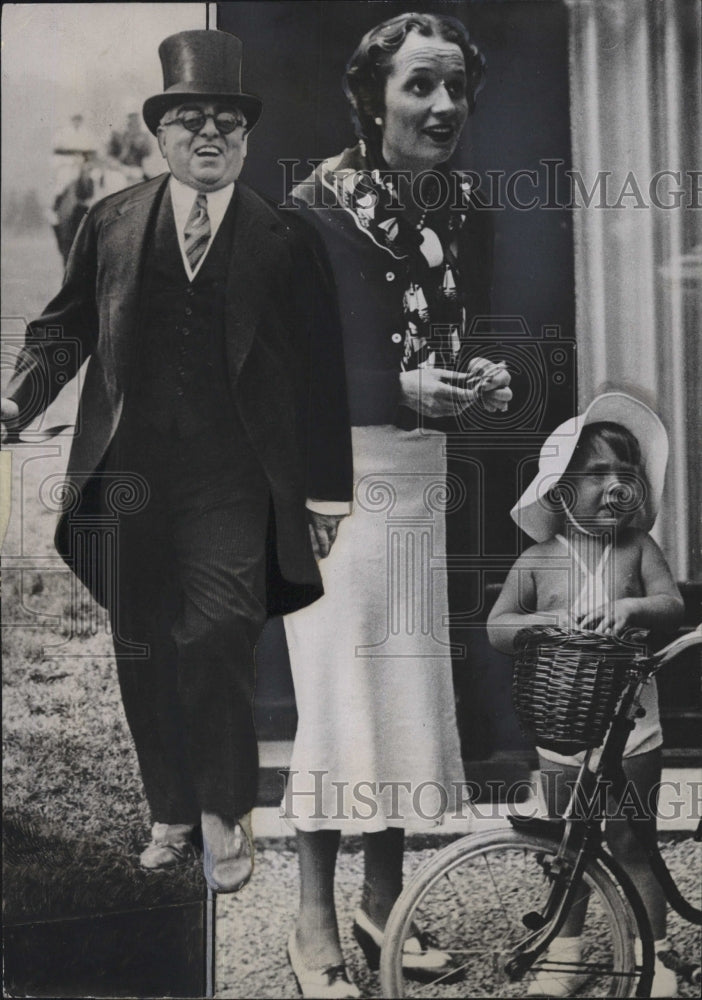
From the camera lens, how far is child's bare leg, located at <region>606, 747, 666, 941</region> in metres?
4.41

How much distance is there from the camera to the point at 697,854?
4.44 m

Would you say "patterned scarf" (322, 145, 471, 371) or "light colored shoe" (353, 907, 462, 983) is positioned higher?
"patterned scarf" (322, 145, 471, 371)

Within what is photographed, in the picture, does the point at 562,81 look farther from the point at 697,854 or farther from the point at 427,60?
the point at 697,854

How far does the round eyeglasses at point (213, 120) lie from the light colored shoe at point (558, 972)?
134 inches

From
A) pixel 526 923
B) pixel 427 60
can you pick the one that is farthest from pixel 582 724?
pixel 427 60

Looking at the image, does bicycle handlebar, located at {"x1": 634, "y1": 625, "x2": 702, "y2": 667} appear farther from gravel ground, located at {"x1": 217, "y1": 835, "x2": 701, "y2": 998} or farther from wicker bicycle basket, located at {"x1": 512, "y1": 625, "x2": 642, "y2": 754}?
gravel ground, located at {"x1": 217, "y1": 835, "x2": 701, "y2": 998}

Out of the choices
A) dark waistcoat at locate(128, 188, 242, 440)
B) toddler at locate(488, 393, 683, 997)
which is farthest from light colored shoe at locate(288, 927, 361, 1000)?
dark waistcoat at locate(128, 188, 242, 440)

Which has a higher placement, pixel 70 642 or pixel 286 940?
pixel 70 642

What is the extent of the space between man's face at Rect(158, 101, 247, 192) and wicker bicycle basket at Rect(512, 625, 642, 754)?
217 cm

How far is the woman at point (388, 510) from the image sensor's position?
4.41 meters

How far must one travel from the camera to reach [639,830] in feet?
14.5

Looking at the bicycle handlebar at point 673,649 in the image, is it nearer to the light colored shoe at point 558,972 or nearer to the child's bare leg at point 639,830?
the child's bare leg at point 639,830

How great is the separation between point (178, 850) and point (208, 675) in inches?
28.0

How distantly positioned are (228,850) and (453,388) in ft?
6.63
